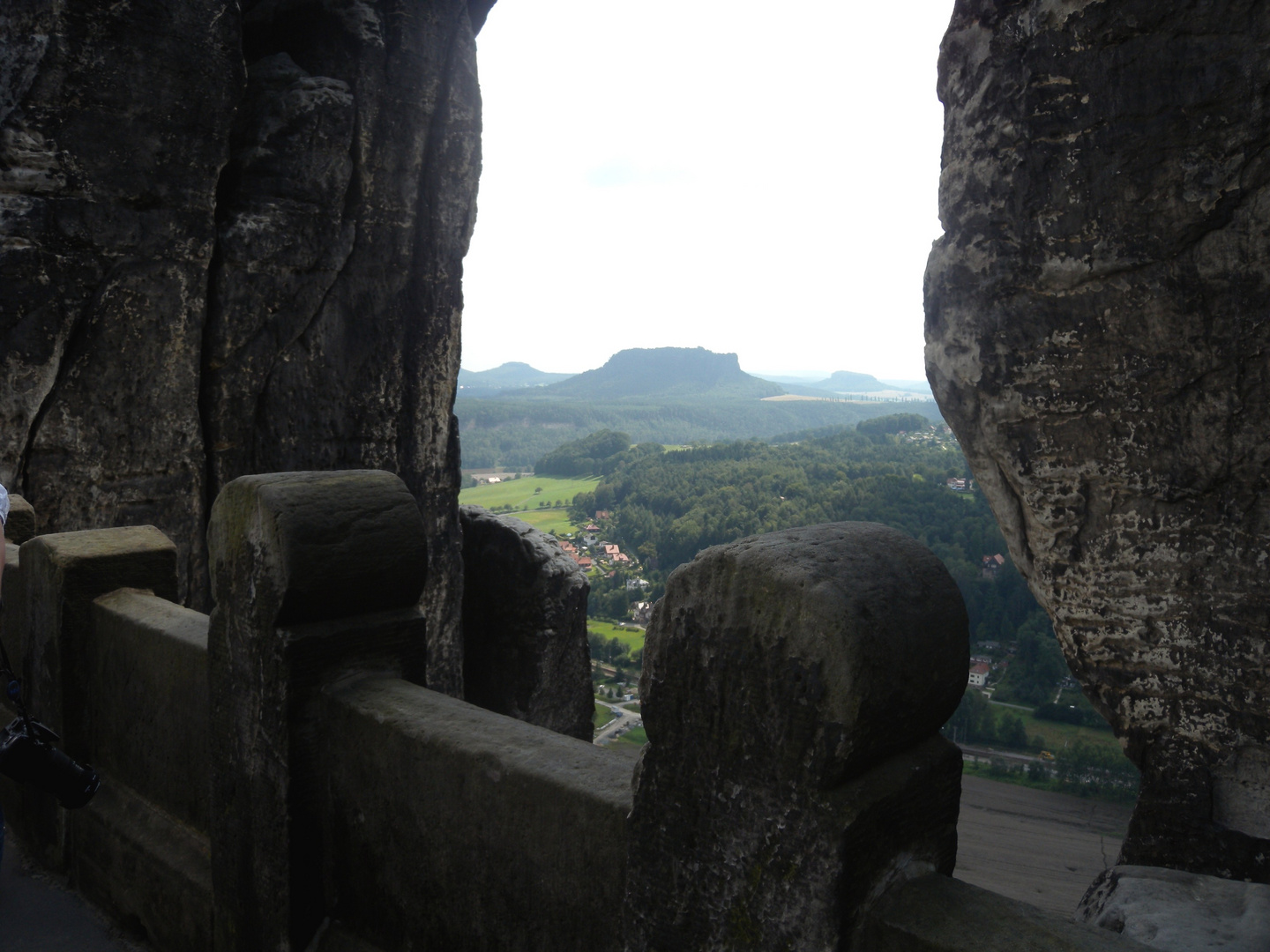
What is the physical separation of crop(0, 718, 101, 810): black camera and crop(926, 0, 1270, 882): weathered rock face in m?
3.87

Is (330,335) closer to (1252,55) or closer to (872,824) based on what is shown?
(1252,55)

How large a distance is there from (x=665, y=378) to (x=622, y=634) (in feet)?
338

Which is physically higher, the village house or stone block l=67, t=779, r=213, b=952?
stone block l=67, t=779, r=213, b=952

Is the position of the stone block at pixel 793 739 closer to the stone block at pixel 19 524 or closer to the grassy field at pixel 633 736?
the stone block at pixel 19 524

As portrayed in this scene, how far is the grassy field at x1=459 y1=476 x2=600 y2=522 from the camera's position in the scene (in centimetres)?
4434

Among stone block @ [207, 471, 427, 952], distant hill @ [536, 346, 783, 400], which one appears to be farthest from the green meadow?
distant hill @ [536, 346, 783, 400]

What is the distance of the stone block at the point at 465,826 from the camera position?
1970mm

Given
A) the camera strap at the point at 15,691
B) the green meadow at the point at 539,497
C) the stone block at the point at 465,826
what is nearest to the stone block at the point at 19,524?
the camera strap at the point at 15,691

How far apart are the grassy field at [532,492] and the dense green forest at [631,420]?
591 inches

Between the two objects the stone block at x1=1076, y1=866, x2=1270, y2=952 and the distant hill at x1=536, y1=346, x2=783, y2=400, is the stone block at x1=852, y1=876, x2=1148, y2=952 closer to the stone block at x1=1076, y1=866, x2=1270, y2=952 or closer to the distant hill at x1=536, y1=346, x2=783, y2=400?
the stone block at x1=1076, y1=866, x2=1270, y2=952

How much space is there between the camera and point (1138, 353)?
3959 millimetres

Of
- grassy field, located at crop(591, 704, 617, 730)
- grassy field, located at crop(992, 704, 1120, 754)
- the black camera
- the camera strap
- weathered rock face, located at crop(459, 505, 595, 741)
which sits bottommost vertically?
grassy field, located at crop(992, 704, 1120, 754)

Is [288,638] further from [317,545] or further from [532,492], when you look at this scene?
[532,492]

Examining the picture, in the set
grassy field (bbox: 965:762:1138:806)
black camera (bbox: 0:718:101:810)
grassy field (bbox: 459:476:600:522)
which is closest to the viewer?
black camera (bbox: 0:718:101:810)
